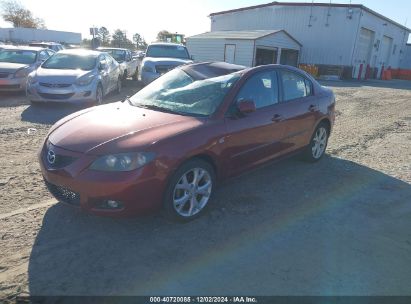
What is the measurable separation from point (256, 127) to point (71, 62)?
7.92 metres

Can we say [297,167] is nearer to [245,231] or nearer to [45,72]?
[245,231]

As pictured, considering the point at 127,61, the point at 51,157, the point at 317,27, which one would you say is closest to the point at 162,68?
the point at 127,61

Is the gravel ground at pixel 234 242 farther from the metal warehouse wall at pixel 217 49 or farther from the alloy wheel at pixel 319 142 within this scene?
the metal warehouse wall at pixel 217 49

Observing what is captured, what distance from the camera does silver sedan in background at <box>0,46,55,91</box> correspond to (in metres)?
11.2

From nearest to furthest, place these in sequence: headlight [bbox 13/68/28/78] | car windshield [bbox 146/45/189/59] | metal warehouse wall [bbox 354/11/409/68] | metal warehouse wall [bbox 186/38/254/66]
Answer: headlight [bbox 13/68/28/78]
car windshield [bbox 146/45/189/59]
metal warehouse wall [bbox 186/38/254/66]
metal warehouse wall [bbox 354/11/409/68]

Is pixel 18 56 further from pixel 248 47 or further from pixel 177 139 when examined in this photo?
pixel 248 47

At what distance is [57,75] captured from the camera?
31.0 ft

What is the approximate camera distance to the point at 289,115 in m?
5.09

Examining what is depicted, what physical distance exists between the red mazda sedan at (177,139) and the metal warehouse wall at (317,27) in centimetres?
2884

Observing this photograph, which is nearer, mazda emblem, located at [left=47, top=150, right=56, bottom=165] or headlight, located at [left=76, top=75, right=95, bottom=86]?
mazda emblem, located at [left=47, top=150, right=56, bottom=165]

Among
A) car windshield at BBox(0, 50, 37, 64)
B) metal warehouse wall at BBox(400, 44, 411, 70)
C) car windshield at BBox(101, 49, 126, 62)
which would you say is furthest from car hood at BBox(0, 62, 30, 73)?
metal warehouse wall at BBox(400, 44, 411, 70)

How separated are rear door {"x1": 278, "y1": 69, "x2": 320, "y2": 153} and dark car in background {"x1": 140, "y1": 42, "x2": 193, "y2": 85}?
8490 mm

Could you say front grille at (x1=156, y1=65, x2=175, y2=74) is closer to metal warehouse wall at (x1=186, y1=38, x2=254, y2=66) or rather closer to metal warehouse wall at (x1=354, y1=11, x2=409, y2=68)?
metal warehouse wall at (x1=186, y1=38, x2=254, y2=66)

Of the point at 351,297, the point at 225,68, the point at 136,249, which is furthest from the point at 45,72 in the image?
the point at 351,297
